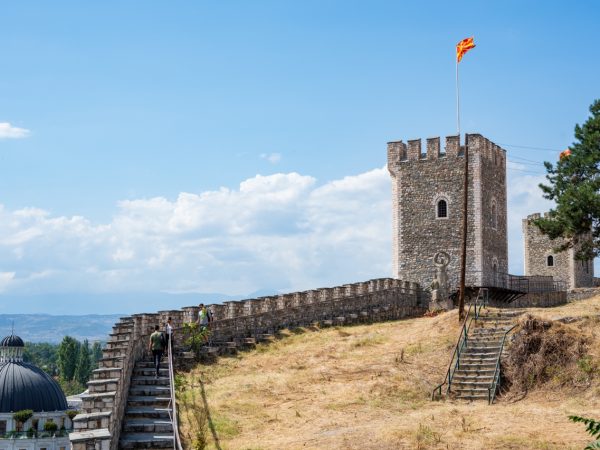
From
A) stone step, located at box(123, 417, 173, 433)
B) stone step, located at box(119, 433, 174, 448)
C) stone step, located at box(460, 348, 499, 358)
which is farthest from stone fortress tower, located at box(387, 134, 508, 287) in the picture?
stone step, located at box(119, 433, 174, 448)

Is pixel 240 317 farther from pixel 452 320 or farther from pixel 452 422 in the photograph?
pixel 452 422

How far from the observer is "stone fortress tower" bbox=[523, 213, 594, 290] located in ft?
200

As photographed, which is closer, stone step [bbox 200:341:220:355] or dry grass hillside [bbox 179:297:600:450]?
dry grass hillside [bbox 179:297:600:450]

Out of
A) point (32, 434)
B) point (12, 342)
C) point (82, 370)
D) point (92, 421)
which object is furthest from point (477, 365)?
point (82, 370)

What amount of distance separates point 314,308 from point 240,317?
5.08 m

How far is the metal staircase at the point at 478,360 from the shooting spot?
22641 mm

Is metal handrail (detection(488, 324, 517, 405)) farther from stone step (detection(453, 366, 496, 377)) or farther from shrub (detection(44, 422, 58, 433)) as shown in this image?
shrub (detection(44, 422, 58, 433))

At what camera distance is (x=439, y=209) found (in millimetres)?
43812

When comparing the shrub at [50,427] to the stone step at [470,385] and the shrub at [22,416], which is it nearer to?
the shrub at [22,416]

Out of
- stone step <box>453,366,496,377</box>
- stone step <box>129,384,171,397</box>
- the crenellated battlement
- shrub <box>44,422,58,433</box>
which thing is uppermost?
the crenellated battlement

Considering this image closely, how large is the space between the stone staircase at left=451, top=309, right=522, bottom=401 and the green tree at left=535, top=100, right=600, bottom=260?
7997 mm

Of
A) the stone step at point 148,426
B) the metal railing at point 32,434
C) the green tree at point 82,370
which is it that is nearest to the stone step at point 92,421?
the stone step at point 148,426

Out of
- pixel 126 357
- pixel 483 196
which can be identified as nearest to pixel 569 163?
pixel 483 196

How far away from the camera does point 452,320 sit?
98.9ft
